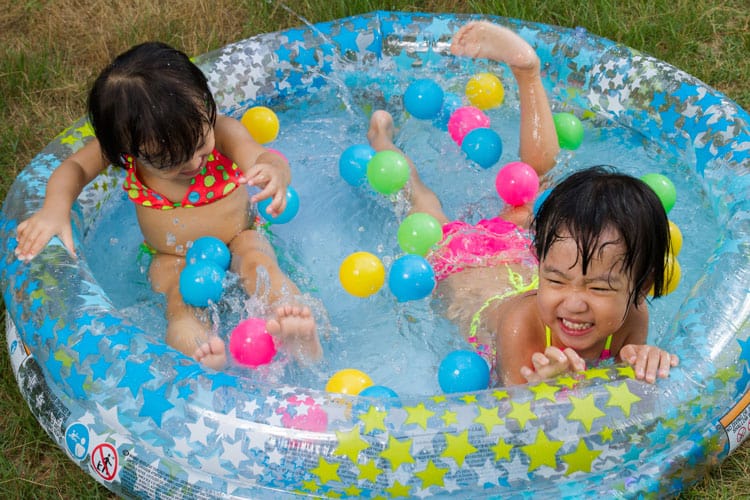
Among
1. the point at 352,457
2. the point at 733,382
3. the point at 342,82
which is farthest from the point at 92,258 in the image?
the point at 733,382

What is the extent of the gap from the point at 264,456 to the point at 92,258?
4.82 ft

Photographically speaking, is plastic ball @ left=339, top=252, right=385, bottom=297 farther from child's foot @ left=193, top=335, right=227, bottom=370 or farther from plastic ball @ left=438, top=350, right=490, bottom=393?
child's foot @ left=193, top=335, right=227, bottom=370

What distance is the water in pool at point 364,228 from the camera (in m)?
2.98

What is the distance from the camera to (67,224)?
282 centimetres

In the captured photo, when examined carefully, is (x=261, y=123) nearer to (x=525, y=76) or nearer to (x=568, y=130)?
(x=525, y=76)

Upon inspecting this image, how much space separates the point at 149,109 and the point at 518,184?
1317 millimetres

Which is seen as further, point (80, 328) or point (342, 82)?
point (342, 82)

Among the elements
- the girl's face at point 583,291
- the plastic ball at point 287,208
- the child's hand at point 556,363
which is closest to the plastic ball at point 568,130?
the plastic ball at point 287,208

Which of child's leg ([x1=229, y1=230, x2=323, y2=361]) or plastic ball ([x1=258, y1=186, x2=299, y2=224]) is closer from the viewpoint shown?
child's leg ([x1=229, y1=230, x2=323, y2=361])

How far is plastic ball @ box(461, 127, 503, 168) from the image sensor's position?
3.44 m

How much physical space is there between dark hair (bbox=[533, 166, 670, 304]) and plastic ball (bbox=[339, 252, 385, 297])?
34.4 inches

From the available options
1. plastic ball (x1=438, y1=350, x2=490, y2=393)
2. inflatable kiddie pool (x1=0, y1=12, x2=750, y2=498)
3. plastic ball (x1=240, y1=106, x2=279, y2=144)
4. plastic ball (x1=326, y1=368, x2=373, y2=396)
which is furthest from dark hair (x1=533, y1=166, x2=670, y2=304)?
plastic ball (x1=240, y1=106, x2=279, y2=144)

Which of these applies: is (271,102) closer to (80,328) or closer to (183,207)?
(183,207)

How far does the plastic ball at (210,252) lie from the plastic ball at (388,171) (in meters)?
0.63
